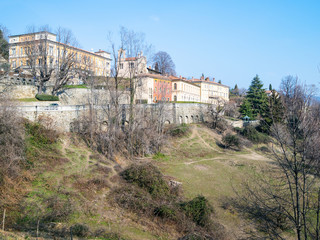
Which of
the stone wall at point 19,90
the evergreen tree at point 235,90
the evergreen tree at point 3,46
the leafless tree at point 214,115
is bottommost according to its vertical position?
the leafless tree at point 214,115

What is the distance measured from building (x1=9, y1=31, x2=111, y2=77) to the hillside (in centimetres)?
1019

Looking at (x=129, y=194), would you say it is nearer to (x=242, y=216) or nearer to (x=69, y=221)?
(x=69, y=221)

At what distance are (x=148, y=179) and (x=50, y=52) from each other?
38.2 meters

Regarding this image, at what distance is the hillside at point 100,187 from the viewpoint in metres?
13.3

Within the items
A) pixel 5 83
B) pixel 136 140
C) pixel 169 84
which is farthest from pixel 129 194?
pixel 169 84

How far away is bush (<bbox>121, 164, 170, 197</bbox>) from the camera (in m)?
18.4

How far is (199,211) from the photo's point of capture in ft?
50.1

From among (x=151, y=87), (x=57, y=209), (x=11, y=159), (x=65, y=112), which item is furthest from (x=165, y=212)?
(x=151, y=87)

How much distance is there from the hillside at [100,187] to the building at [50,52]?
401 inches

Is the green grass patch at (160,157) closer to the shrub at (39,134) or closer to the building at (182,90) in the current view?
the shrub at (39,134)

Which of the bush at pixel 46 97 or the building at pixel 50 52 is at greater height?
the building at pixel 50 52

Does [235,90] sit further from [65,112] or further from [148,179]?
[148,179]

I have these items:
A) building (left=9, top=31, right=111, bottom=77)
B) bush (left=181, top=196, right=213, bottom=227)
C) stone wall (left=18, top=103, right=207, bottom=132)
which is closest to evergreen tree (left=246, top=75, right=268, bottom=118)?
stone wall (left=18, top=103, right=207, bottom=132)

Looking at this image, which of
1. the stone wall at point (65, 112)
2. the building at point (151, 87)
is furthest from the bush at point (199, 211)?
the building at point (151, 87)
